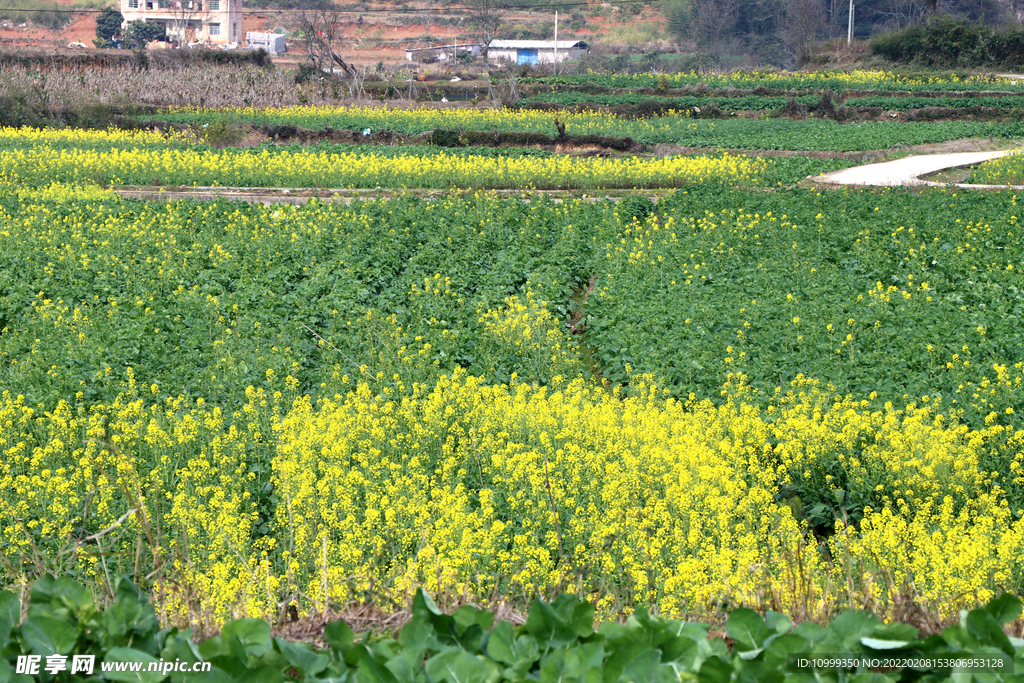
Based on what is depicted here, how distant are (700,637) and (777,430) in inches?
Answer: 171

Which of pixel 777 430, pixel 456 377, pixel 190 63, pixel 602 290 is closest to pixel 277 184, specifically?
pixel 602 290

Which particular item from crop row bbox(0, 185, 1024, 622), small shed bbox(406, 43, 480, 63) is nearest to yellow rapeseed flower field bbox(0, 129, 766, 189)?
crop row bbox(0, 185, 1024, 622)

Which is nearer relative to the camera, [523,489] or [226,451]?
[523,489]

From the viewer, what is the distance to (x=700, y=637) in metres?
2.99

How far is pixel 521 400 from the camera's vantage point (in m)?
7.61

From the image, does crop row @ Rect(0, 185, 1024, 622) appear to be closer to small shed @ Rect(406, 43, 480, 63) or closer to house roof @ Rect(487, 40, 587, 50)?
small shed @ Rect(406, 43, 480, 63)

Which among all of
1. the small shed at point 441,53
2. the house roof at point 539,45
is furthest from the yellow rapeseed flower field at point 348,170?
the house roof at point 539,45

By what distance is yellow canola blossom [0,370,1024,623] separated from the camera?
4.82 m

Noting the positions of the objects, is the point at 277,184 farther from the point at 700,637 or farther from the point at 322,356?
the point at 700,637

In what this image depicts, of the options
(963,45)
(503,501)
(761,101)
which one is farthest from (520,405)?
(963,45)

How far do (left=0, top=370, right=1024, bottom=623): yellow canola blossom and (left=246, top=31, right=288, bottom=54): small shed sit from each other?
80.6m

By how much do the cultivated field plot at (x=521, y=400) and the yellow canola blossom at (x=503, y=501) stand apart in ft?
0.10

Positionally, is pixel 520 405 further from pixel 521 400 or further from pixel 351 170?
pixel 351 170

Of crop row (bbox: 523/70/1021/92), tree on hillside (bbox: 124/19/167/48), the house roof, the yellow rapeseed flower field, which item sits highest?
tree on hillside (bbox: 124/19/167/48)
